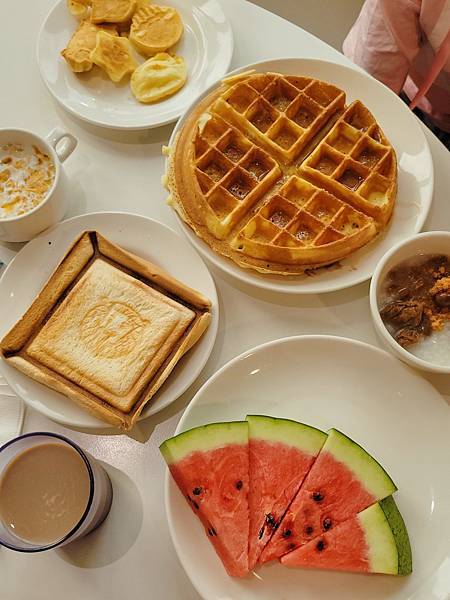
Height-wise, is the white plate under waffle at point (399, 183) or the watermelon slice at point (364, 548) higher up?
the white plate under waffle at point (399, 183)

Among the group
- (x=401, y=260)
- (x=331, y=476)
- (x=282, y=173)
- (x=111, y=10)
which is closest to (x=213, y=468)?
(x=331, y=476)

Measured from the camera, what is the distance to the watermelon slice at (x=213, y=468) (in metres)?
1.09

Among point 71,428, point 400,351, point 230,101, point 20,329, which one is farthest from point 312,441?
point 230,101

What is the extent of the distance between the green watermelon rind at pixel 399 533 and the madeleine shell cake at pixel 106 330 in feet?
1.57

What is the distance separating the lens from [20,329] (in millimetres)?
1261

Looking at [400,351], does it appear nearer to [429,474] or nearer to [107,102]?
[429,474]

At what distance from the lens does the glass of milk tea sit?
1084 millimetres

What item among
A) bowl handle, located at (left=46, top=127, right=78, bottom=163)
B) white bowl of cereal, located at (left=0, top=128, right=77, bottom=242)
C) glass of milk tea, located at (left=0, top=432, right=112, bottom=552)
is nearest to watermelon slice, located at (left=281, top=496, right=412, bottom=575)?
glass of milk tea, located at (left=0, top=432, right=112, bottom=552)

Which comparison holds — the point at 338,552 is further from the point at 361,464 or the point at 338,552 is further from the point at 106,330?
the point at 106,330

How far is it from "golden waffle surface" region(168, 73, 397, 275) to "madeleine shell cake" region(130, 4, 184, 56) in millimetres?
239

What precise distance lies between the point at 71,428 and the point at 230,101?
0.86m

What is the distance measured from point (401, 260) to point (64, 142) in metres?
0.85

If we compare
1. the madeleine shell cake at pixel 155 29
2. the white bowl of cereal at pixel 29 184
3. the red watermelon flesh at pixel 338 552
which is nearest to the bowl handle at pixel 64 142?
the white bowl of cereal at pixel 29 184

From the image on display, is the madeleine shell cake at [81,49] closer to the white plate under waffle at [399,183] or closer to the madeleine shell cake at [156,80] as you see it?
the madeleine shell cake at [156,80]
